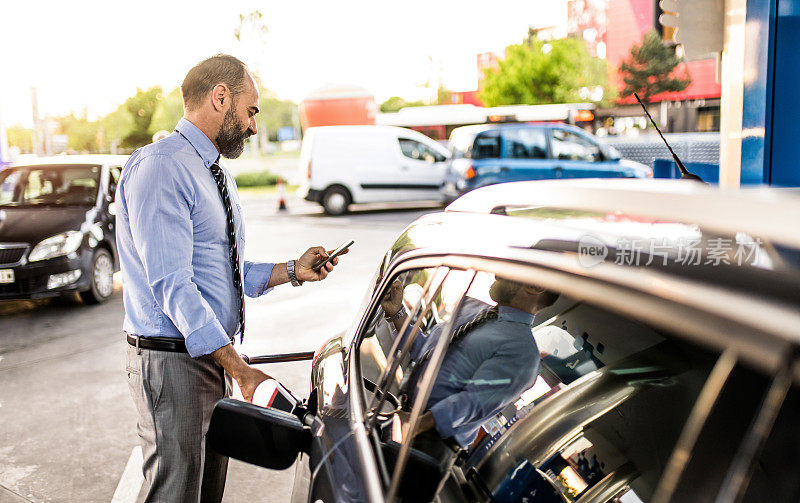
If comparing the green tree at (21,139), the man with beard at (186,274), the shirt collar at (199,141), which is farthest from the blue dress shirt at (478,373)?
the green tree at (21,139)

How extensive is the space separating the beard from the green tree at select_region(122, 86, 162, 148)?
68.7 m

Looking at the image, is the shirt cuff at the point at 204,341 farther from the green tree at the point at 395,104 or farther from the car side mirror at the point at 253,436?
the green tree at the point at 395,104

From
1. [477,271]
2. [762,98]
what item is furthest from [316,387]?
[762,98]

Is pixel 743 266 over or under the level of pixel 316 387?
over

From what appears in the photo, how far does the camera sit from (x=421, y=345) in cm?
158

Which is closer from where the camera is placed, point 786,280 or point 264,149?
point 786,280

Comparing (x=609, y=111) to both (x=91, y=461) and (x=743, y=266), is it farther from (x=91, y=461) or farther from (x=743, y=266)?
(x=743, y=266)

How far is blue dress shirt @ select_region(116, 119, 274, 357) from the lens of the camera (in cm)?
213

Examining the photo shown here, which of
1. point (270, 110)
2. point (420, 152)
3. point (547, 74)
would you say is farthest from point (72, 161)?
point (547, 74)

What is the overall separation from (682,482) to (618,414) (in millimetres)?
531

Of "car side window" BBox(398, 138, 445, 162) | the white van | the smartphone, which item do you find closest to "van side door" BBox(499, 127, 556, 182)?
the white van

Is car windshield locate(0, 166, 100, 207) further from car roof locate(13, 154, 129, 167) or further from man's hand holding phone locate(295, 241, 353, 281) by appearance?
man's hand holding phone locate(295, 241, 353, 281)

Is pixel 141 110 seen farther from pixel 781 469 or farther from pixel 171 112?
pixel 781 469

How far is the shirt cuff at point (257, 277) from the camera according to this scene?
2.79 metres
